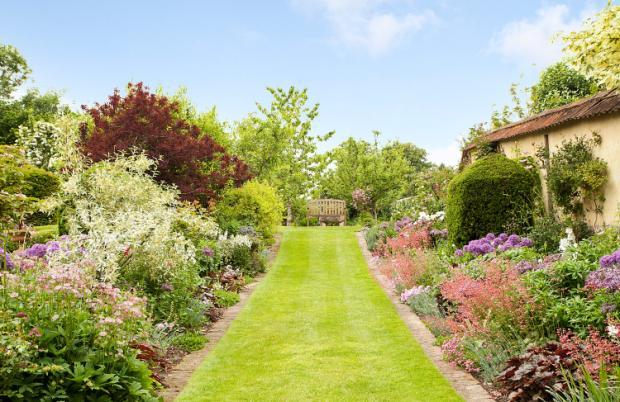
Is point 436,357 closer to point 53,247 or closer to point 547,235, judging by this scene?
point 547,235

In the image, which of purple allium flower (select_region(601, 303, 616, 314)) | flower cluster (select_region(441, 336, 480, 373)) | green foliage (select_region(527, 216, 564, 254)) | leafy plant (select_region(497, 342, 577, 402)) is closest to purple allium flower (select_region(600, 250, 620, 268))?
purple allium flower (select_region(601, 303, 616, 314))

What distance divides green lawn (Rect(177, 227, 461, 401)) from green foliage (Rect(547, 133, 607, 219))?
4.08 meters

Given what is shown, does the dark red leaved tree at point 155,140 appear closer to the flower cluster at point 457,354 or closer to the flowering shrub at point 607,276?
the flower cluster at point 457,354

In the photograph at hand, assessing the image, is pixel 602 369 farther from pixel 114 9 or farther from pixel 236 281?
pixel 114 9

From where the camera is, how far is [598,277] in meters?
6.19

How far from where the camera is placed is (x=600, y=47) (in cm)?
948

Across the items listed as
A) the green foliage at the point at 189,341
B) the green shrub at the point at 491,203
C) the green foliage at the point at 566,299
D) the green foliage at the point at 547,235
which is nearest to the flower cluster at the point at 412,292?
the green shrub at the point at 491,203

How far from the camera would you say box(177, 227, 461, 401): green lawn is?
6.16m

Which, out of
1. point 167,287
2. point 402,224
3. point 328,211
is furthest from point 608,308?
point 328,211

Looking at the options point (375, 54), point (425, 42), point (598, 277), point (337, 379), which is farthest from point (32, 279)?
point (375, 54)

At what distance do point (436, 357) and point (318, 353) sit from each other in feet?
4.79

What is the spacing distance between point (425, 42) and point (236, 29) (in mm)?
3733

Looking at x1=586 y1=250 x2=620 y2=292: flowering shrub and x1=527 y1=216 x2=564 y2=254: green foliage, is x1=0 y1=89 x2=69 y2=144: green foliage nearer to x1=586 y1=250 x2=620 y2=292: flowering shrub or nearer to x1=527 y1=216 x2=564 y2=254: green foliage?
x1=527 y1=216 x2=564 y2=254: green foliage

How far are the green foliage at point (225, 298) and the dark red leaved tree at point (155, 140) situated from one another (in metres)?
3.86
